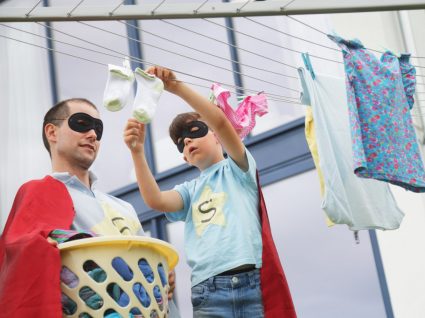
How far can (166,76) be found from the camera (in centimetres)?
354

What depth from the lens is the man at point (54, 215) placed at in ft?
9.41

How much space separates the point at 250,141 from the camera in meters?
6.08

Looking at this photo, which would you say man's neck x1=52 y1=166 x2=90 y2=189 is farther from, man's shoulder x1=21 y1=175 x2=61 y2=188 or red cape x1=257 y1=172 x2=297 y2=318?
red cape x1=257 y1=172 x2=297 y2=318

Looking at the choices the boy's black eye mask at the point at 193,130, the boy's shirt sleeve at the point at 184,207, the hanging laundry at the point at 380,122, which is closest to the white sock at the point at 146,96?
the boy's black eye mask at the point at 193,130

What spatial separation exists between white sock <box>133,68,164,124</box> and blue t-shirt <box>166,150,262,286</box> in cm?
61

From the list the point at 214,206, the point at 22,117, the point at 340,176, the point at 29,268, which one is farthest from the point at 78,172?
the point at 22,117

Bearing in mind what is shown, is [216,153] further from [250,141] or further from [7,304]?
A: [250,141]

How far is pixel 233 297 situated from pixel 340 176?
1.01m

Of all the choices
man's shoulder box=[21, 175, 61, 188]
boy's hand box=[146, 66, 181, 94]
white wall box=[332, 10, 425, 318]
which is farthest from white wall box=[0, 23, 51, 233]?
man's shoulder box=[21, 175, 61, 188]

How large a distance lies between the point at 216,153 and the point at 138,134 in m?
0.61

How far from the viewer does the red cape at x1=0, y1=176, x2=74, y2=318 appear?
2.85 metres

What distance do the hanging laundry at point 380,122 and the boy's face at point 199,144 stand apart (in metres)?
0.59

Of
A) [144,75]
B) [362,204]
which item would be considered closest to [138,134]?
[144,75]

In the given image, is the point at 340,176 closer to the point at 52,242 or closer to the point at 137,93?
the point at 137,93
